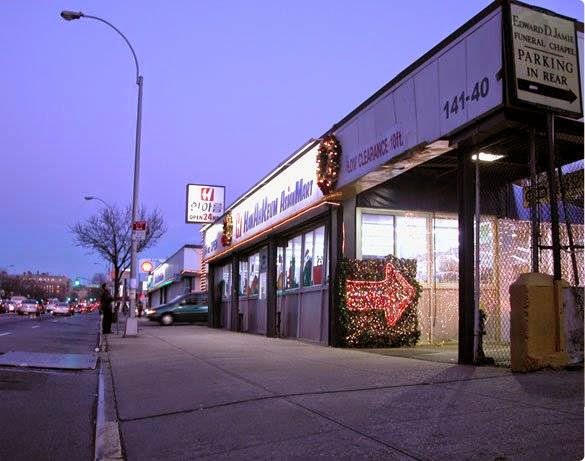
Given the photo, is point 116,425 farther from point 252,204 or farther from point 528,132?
point 252,204

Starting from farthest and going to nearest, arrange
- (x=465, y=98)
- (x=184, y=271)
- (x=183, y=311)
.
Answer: (x=184, y=271) → (x=183, y=311) → (x=465, y=98)

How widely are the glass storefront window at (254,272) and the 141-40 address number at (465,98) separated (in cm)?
1339

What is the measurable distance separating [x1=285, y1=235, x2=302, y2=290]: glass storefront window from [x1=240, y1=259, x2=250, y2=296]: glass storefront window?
5024 mm

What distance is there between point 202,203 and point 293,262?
12.6 meters

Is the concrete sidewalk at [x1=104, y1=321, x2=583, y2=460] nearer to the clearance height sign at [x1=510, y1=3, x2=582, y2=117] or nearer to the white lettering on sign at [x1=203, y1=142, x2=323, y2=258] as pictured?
the clearance height sign at [x1=510, y1=3, x2=582, y2=117]

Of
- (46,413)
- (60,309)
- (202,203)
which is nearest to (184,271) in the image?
(202,203)

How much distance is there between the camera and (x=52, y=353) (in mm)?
14648

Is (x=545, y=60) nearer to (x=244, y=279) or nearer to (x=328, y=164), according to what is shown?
(x=328, y=164)

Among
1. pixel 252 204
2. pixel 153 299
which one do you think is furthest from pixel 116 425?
pixel 153 299

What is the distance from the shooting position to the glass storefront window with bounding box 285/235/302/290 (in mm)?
17984

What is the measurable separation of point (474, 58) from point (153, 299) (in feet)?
253

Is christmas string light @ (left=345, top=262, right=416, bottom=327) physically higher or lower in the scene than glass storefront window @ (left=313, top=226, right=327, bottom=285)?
lower

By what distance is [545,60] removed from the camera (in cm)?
880

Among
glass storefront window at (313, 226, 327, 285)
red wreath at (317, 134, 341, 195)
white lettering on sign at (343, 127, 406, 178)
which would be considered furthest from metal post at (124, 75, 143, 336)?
white lettering on sign at (343, 127, 406, 178)
